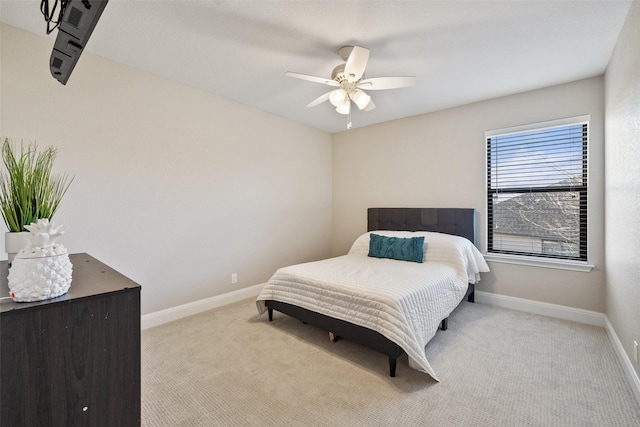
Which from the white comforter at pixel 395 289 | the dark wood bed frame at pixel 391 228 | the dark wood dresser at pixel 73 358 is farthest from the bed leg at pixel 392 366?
the dark wood dresser at pixel 73 358

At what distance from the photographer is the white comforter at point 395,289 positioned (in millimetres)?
2018

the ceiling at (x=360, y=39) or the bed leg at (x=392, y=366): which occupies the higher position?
the ceiling at (x=360, y=39)

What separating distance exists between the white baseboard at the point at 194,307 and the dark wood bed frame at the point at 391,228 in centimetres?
79

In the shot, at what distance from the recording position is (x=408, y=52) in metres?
2.39

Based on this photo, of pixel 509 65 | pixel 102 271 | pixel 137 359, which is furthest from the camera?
pixel 509 65

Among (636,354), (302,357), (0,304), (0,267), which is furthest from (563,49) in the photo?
(0,267)

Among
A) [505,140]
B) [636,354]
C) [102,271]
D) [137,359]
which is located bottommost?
[636,354]

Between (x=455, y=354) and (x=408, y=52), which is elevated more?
(x=408, y=52)

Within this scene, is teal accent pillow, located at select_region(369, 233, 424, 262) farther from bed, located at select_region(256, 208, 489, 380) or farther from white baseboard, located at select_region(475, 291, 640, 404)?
white baseboard, located at select_region(475, 291, 640, 404)

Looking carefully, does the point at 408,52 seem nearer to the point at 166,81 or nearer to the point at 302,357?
the point at 166,81

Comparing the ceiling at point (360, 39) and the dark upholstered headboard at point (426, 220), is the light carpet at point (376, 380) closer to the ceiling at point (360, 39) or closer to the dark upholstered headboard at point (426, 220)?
the dark upholstered headboard at point (426, 220)

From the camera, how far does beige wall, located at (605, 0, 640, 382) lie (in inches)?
69.7

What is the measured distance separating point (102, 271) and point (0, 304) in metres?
0.49

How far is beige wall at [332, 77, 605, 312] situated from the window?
0.10m
